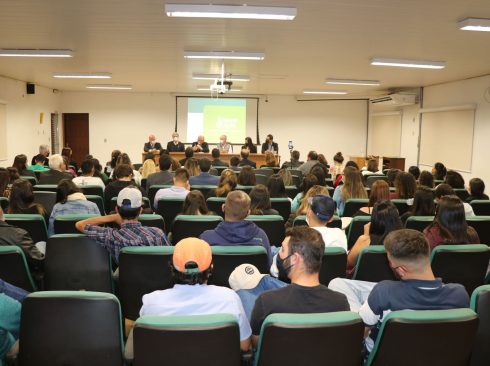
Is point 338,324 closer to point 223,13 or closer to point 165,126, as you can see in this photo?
point 223,13

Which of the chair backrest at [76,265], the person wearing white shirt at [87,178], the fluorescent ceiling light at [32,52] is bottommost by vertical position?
the chair backrest at [76,265]

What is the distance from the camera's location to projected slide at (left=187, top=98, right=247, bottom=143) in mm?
15812

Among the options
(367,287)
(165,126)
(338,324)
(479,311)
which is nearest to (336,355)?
(338,324)

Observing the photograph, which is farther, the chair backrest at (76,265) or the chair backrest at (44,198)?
the chair backrest at (44,198)

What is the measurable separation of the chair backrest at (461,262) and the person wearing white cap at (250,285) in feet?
4.40

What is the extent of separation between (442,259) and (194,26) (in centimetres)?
451

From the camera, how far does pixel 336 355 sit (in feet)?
6.06

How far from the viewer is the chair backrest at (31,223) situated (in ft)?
12.2

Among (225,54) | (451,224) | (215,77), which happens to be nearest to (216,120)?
(215,77)

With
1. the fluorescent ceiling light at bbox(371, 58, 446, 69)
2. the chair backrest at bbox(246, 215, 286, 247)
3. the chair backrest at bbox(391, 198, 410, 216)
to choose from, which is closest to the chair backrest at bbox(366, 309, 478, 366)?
the chair backrest at bbox(246, 215, 286, 247)

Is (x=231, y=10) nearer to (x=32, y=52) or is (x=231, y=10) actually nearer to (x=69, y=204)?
(x=69, y=204)

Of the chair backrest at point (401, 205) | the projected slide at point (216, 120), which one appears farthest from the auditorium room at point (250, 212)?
the projected slide at point (216, 120)

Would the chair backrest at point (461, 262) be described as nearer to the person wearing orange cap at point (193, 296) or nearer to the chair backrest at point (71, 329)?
the person wearing orange cap at point (193, 296)

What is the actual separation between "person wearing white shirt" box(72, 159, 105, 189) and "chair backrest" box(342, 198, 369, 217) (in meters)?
3.18
